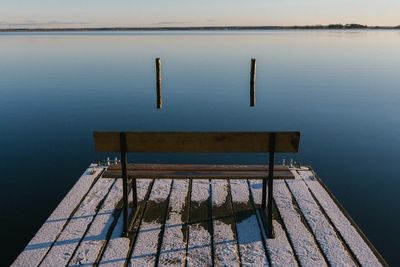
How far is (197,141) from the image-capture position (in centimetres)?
589

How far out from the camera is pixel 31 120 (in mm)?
18859

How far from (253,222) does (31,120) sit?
15.4 metres

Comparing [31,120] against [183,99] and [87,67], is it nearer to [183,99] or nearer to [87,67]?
[183,99]

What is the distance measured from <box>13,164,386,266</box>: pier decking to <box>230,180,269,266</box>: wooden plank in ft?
0.05

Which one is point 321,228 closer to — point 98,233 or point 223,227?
point 223,227

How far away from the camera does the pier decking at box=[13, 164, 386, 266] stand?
18.1 feet

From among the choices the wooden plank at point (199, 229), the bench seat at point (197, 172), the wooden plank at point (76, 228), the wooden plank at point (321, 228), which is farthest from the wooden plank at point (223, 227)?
the wooden plank at point (76, 228)

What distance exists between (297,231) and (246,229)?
0.80m

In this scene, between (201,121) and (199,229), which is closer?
(199,229)

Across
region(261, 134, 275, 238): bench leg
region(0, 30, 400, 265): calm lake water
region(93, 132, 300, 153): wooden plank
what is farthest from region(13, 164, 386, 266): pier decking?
region(0, 30, 400, 265): calm lake water

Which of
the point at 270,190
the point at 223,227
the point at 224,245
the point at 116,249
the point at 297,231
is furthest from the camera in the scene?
the point at 223,227

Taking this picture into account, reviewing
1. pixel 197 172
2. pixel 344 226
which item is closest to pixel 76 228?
pixel 197 172

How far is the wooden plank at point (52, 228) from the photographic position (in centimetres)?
552

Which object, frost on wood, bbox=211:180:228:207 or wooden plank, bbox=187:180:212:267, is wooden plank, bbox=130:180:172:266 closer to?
wooden plank, bbox=187:180:212:267
